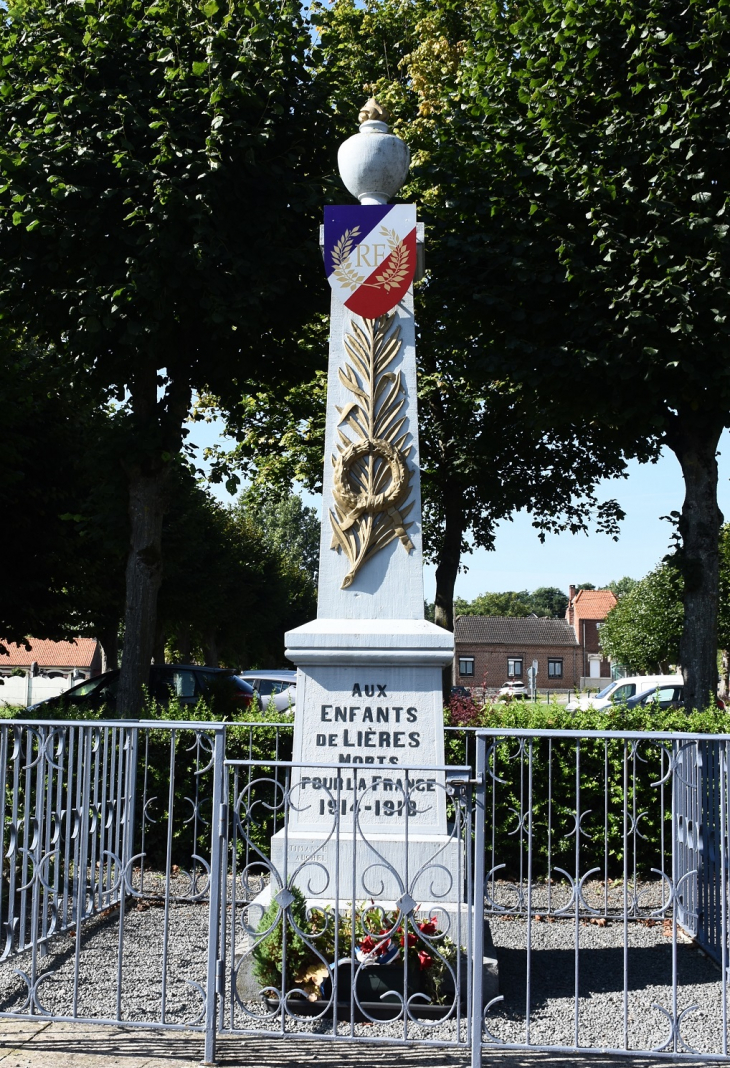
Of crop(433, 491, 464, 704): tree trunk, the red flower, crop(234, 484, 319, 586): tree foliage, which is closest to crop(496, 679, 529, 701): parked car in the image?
crop(433, 491, 464, 704): tree trunk

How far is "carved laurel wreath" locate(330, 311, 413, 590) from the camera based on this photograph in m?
6.65

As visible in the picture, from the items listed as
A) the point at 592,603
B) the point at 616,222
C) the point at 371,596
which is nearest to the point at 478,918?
the point at 371,596

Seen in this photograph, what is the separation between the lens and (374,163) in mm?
6949

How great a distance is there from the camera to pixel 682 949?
6969 millimetres

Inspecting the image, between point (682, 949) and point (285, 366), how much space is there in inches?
361

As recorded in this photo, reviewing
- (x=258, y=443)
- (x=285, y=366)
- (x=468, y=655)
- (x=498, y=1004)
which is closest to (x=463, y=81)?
(x=285, y=366)

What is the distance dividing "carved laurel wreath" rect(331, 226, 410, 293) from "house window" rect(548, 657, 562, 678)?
260 feet

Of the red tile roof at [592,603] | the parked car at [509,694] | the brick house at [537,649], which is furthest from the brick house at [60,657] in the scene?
the parked car at [509,694]

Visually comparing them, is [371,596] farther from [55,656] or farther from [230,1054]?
[55,656]

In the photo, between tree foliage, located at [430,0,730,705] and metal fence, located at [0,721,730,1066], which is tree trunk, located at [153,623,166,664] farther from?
metal fence, located at [0,721,730,1066]

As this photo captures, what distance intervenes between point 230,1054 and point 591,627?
86.3 m

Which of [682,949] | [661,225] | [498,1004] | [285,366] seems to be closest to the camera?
[498,1004]

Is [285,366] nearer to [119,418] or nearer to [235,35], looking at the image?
[119,418]

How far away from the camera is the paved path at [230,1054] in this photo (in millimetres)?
4512
